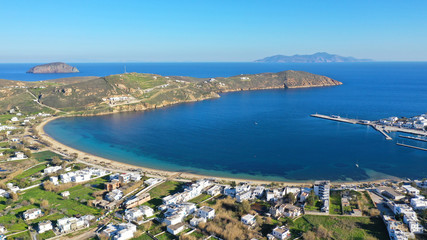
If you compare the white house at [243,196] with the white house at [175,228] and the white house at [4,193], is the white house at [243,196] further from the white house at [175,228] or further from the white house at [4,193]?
the white house at [4,193]

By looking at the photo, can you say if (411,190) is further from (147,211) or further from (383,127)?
(383,127)

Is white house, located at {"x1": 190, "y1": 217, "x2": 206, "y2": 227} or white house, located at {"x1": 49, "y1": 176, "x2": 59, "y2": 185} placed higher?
white house, located at {"x1": 190, "y1": 217, "x2": 206, "y2": 227}

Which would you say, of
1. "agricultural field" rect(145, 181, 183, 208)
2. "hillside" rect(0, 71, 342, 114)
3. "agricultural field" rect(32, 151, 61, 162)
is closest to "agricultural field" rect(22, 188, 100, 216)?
"agricultural field" rect(145, 181, 183, 208)

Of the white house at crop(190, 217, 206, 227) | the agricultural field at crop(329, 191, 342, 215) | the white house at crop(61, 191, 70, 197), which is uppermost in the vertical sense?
the agricultural field at crop(329, 191, 342, 215)

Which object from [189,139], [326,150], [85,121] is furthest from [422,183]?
[85,121]

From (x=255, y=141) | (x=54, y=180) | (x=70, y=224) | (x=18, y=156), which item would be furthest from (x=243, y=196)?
(x=18, y=156)

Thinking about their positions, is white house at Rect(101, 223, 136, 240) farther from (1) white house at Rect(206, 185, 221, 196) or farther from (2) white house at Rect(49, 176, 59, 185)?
(2) white house at Rect(49, 176, 59, 185)

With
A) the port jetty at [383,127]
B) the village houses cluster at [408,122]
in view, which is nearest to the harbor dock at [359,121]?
the port jetty at [383,127]
